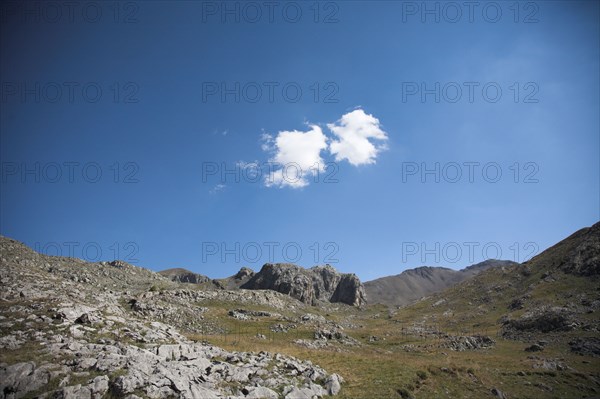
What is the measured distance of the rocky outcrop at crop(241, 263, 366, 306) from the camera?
149125mm

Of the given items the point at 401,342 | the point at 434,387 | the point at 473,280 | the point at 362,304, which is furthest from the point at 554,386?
the point at 362,304

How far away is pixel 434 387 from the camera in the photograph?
29062 millimetres

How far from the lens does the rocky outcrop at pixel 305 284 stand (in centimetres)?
14912

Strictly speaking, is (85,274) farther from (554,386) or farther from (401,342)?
(554,386)

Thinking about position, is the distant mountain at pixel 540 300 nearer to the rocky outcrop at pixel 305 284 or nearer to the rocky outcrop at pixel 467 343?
the rocky outcrop at pixel 467 343

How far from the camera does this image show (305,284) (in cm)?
15200

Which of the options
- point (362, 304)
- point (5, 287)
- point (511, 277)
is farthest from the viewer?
point (362, 304)

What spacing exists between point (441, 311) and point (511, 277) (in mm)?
28826

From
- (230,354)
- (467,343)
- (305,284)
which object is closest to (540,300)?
(467,343)

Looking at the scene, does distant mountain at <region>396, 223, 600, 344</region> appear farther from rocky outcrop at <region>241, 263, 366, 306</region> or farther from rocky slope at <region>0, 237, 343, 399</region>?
rocky slope at <region>0, 237, 343, 399</region>

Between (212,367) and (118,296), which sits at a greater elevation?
(118,296)

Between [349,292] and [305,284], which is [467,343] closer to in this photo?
[305,284]

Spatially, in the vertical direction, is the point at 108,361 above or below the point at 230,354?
above

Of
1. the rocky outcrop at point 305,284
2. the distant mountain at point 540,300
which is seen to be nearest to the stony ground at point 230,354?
the distant mountain at point 540,300
